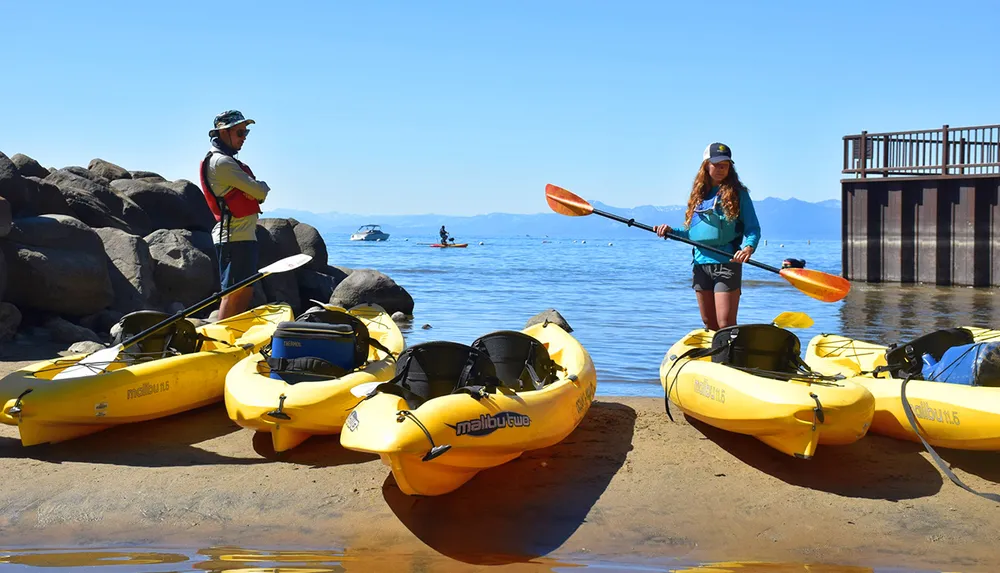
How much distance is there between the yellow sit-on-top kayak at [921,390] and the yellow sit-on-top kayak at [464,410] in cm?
176

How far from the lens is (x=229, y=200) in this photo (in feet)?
24.6

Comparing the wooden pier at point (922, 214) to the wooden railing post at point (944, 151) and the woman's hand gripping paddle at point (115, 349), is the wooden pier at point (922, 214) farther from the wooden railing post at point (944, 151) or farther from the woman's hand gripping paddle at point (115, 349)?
the woman's hand gripping paddle at point (115, 349)

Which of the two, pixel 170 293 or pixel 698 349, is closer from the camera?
pixel 698 349

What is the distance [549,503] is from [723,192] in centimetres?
276

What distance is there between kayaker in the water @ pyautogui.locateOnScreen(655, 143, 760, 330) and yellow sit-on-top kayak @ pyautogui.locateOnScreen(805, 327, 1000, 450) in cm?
74

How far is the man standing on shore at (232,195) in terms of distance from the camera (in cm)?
741

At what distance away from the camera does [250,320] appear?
25.3 ft

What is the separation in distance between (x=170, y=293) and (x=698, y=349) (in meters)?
9.58

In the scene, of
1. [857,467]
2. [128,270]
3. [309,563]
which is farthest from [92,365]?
[128,270]

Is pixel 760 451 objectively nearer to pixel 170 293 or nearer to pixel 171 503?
pixel 171 503

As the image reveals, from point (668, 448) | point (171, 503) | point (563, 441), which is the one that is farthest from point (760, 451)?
point (171, 503)

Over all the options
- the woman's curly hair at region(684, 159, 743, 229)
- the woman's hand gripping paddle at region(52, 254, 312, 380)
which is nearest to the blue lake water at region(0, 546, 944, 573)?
the woman's hand gripping paddle at region(52, 254, 312, 380)

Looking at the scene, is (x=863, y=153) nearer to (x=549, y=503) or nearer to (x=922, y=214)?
(x=922, y=214)

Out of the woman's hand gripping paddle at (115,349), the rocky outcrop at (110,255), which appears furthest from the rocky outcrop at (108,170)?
the woman's hand gripping paddle at (115,349)
